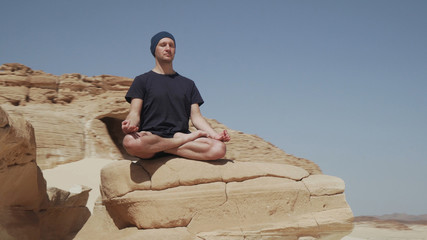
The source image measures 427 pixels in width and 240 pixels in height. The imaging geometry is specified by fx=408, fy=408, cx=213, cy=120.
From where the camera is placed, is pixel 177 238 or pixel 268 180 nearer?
pixel 177 238

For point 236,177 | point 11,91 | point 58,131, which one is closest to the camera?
point 236,177

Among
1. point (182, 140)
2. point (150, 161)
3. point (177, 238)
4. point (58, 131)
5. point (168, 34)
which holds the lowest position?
point (58, 131)

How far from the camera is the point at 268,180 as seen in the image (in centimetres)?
378

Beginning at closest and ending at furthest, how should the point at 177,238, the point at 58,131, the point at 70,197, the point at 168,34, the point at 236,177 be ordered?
the point at 177,238, the point at 236,177, the point at 168,34, the point at 70,197, the point at 58,131

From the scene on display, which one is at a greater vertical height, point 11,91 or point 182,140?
point 182,140

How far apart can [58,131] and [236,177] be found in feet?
33.9

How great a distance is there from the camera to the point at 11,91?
14.1 meters

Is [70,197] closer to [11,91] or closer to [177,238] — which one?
[177,238]

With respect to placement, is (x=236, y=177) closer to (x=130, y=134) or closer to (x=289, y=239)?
(x=289, y=239)

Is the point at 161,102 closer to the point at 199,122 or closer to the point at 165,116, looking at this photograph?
the point at 165,116

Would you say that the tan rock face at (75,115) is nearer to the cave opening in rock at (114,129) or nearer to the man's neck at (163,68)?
the cave opening in rock at (114,129)

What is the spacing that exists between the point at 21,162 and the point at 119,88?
11.2 meters

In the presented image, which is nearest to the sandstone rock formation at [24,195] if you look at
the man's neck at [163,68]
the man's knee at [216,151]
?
the man's neck at [163,68]

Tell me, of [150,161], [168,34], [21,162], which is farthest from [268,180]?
[21,162]
